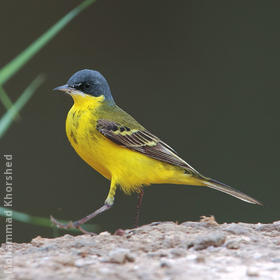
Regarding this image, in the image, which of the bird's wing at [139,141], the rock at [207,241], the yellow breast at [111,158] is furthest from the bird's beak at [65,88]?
the rock at [207,241]

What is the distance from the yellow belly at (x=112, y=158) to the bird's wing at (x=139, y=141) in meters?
0.04

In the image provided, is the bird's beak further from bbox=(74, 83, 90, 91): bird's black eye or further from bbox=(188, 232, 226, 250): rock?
bbox=(188, 232, 226, 250): rock

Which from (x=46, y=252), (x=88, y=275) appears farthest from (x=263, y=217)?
(x=88, y=275)

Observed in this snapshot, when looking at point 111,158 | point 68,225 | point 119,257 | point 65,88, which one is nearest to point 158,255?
point 119,257

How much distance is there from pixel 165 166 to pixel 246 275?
86.8 inches

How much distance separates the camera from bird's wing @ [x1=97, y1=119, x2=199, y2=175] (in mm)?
4852

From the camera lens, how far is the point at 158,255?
3291 millimetres

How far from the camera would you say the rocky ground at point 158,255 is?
9.52ft

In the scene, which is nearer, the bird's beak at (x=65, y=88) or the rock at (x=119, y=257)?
the rock at (x=119, y=257)

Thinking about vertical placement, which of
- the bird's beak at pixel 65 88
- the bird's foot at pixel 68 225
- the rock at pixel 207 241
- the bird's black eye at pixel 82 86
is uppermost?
the bird's black eye at pixel 82 86

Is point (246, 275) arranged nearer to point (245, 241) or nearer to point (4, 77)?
point (245, 241)

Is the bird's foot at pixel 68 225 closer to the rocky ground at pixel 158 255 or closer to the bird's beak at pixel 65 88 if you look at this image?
the rocky ground at pixel 158 255

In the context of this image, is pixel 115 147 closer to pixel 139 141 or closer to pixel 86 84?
pixel 139 141

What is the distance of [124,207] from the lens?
26.5 feet
